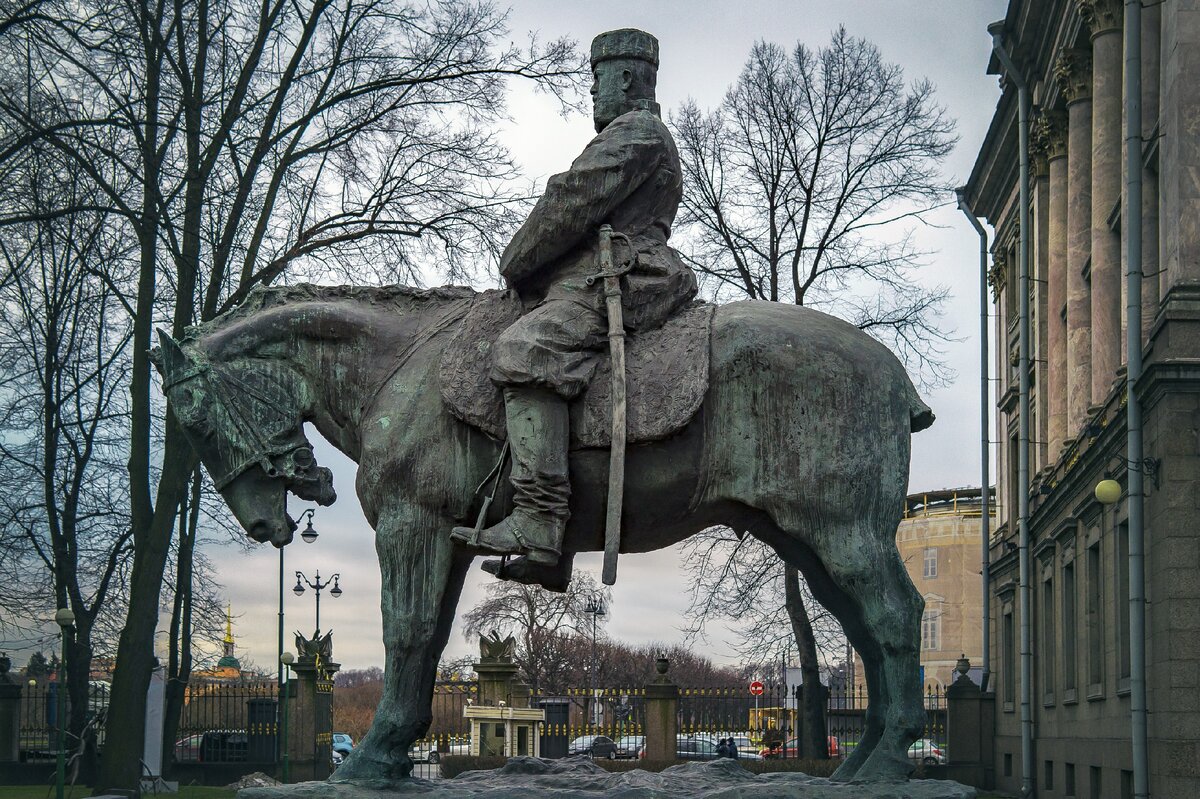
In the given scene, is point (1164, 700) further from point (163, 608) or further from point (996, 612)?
point (996, 612)

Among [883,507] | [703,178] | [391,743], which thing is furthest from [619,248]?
[703,178]

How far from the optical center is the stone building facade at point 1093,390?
21156 mm

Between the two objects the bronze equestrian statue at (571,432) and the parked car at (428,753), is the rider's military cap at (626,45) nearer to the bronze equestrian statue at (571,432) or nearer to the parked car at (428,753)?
the bronze equestrian statue at (571,432)

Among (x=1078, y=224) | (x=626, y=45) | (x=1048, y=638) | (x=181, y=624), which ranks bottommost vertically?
(x=1048, y=638)

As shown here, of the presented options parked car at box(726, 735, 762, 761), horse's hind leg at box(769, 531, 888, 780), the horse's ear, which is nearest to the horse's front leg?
the horse's ear

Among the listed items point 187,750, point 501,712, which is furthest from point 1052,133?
point 187,750

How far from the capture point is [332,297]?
7.85m

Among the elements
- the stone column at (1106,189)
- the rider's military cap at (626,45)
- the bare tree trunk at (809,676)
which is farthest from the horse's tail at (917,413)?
the stone column at (1106,189)

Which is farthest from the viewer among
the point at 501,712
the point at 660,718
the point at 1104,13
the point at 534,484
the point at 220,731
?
the point at 220,731

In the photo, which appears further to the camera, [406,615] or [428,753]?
[428,753]

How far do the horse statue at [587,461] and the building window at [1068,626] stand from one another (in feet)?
86.2

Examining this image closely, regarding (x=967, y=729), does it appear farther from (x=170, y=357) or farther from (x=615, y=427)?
(x=170, y=357)

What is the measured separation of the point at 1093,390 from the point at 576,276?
2494 cm

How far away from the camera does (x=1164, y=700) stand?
68.5 ft
